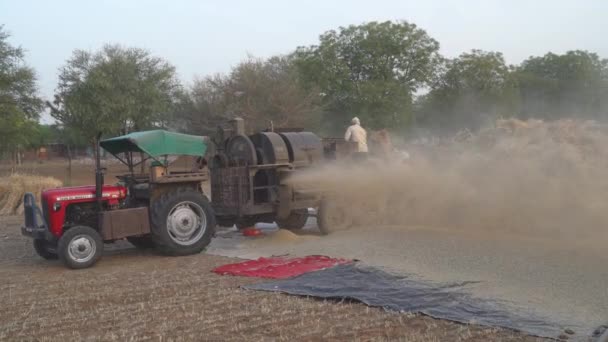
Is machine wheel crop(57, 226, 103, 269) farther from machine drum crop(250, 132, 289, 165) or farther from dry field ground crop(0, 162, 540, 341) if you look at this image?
machine drum crop(250, 132, 289, 165)

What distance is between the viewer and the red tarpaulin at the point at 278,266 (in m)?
8.16

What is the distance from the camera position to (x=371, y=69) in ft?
139

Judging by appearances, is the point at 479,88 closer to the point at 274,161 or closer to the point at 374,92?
the point at 374,92

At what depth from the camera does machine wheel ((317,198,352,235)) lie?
11836 millimetres

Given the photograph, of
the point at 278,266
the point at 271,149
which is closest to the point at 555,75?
the point at 271,149

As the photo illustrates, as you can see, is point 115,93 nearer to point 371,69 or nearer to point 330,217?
point 371,69

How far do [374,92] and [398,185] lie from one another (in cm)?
2735

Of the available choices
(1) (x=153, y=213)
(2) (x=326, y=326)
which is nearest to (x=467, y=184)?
(1) (x=153, y=213)

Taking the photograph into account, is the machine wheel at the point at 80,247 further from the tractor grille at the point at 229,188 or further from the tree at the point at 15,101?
the tree at the point at 15,101

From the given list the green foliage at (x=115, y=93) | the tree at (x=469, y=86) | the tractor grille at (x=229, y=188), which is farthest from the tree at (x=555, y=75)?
the tractor grille at (x=229, y=188)

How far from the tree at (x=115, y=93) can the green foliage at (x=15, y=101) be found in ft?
10.6

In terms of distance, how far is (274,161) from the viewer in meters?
11.4

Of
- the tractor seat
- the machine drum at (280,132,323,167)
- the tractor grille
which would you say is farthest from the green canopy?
the machine drum at (280,132,323,167)

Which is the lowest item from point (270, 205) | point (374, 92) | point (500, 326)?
point (500, 326)
